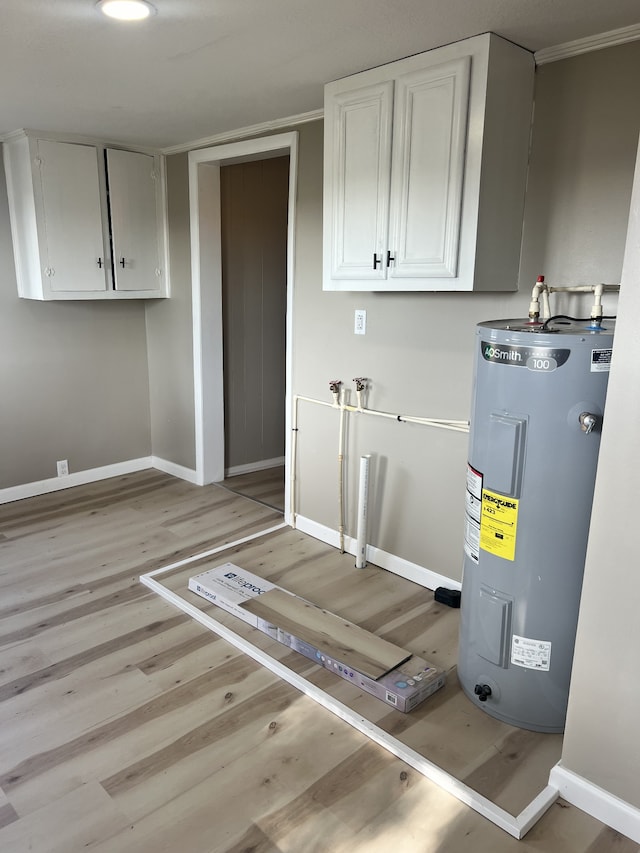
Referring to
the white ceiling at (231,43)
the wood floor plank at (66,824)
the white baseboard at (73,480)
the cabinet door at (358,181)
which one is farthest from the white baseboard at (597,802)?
the white baseboard at (73,480)

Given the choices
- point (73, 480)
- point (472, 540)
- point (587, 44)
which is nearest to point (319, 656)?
point (472, 540)

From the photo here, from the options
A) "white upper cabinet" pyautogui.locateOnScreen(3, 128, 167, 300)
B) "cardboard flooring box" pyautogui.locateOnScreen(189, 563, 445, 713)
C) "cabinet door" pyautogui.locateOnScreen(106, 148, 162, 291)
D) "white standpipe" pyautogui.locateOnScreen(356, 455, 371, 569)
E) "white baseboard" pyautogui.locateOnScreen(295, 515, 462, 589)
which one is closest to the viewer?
"cardboard flooring box" pyautogui.locateOnScreen(189, 563, 445, 713)

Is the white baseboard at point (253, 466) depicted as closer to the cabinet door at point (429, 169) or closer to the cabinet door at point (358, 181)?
the cabinet door at point (358, 181)

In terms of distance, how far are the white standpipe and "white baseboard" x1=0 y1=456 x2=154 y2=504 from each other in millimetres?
2283

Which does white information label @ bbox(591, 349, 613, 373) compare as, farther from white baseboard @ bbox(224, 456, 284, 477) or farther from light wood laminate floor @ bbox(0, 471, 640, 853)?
white baseboard @ bbox(224, 456, 284, 477)

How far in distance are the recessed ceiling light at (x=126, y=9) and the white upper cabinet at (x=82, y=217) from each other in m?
1.95

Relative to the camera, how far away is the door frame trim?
12.6 feet

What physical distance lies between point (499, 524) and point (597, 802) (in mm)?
842

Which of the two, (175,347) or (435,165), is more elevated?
(435,165)

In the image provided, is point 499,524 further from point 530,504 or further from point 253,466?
point 253,466

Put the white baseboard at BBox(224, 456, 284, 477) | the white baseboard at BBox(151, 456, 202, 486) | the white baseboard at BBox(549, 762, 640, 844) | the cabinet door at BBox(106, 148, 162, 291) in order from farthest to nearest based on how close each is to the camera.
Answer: the white baseboard at BBox(224, 456, 284, 477) → the white baseboard at BBox(151, 456, 202, 486) → the cabinet door at BBox(106, 148, 162, 291) → the white baseboard at BBox(549, 762, 640, 844)

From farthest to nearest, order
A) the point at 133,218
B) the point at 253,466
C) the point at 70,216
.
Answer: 1. the point at 253,466
2. the point at 133,218
3. the point at 70,216

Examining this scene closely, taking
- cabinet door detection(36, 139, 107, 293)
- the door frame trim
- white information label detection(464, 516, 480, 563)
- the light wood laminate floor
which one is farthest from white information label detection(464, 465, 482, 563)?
cabinet door detection(36, 139, 107, 293)

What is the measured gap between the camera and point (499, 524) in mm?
2078
